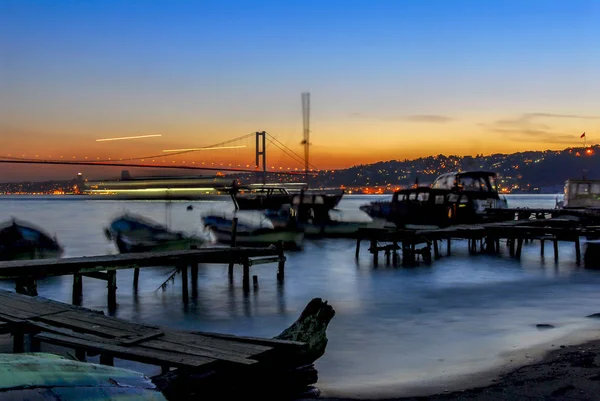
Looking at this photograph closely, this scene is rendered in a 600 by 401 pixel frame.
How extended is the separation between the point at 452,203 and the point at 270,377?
27.3 m

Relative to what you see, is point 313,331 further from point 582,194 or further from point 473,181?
point 582,194

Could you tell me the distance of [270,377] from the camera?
22.7 ft

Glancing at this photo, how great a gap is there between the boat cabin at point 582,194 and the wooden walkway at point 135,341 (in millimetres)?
33412

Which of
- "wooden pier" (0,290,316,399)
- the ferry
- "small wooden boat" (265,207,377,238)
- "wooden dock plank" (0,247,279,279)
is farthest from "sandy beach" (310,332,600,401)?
"small wooden boat" (265,207,377,238)

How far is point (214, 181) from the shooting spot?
12425 centimetres

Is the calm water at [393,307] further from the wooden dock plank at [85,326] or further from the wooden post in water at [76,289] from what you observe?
the wooden dock plank at [85,326]

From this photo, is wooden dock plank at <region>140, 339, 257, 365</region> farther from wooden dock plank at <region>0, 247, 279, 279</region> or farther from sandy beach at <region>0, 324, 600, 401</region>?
wooden dock plank at <region>0, 247, 279, 279</region>

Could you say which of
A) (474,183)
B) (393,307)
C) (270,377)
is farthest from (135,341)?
(474,183)

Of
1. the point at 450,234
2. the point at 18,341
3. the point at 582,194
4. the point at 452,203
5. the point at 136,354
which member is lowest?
the point at 450,234

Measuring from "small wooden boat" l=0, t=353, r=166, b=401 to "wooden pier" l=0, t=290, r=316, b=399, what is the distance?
4.34 feet

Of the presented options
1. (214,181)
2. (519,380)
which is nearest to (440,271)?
(519,380)

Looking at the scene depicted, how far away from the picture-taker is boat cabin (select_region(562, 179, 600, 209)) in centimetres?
3581

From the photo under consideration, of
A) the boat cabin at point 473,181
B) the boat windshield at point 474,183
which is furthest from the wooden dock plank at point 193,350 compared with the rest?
the boat windshield at point 474,183

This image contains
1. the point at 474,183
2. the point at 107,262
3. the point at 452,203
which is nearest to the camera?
the point at 107,262
